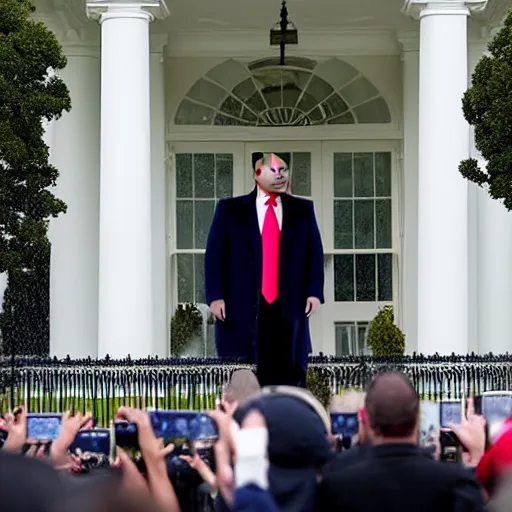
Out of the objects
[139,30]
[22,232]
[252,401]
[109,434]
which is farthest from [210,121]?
[252,401]

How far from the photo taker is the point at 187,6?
2048 centimetres

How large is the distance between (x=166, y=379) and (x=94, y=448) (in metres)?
6.03

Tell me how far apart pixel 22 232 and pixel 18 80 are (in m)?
1.82

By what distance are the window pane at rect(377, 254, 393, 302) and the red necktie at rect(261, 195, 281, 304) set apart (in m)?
11.3

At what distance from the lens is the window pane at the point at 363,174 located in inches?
882

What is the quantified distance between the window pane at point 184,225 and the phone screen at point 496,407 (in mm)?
13645

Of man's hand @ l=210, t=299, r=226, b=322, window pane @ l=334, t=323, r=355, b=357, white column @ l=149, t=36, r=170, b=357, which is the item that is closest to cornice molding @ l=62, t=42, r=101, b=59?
white column @ l=149, t=36, r=170, b=357

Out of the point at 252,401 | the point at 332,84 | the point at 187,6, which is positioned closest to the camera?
the point at 252,401

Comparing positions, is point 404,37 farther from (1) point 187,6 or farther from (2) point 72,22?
(2) point 72,22

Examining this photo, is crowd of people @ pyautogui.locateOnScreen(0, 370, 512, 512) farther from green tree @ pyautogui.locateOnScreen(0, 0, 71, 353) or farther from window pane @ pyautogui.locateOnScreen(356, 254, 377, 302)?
window pane @ pyautogui.locateOnScreen(356, 254, 377, 302)

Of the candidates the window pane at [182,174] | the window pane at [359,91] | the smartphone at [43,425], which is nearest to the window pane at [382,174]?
the window pane at [359,91]

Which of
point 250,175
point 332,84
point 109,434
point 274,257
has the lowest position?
point 109,434

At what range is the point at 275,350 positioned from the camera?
11.1 metres

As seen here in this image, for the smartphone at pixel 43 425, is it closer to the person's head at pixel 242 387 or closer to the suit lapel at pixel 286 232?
the person's head at pixel 242 387
